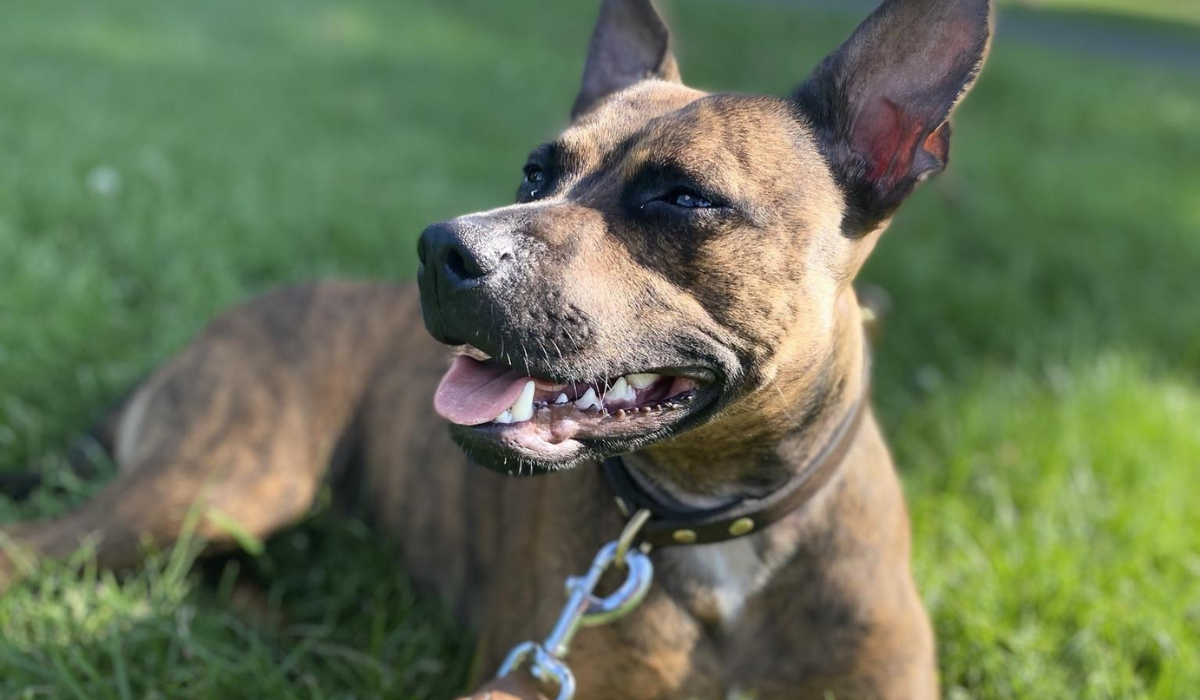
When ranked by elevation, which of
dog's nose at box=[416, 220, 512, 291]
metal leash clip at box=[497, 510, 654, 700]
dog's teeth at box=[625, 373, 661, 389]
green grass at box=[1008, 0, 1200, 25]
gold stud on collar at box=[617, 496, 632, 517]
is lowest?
green grass at box=[1008, 0, 1200, 25]

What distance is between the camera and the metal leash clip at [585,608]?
2.45m

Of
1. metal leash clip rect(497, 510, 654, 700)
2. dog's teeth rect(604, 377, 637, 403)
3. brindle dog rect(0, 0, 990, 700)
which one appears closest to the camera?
brindle dog rect(0, 0, 990, 700)

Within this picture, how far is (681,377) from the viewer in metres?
2.32

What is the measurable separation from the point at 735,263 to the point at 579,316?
1.18 feet

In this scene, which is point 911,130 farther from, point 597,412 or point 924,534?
point 924,534

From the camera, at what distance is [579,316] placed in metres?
2.15

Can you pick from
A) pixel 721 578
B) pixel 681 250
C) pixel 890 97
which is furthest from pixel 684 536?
pixel 890 97

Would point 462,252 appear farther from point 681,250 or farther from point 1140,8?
point 1140,8

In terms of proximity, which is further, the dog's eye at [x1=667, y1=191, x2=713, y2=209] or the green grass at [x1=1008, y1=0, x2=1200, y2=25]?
the green grass at [x1=1008, y1=0, x2=1200, y2=25]

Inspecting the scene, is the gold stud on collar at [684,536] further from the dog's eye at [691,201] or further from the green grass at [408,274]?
the green grass at [408,274]

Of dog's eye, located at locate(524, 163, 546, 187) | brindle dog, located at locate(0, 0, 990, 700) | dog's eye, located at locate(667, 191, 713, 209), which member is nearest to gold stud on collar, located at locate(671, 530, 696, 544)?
brindle dog, located at locate(0, 0, 990, 700)

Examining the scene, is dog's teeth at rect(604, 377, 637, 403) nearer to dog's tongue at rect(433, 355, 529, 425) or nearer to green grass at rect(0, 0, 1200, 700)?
dog's tongue at rect(433, 355, 529, 425)

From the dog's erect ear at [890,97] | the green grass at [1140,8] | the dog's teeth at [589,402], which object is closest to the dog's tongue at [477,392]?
the dog's teeth at [589,402]

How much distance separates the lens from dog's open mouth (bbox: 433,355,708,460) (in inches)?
87.0
